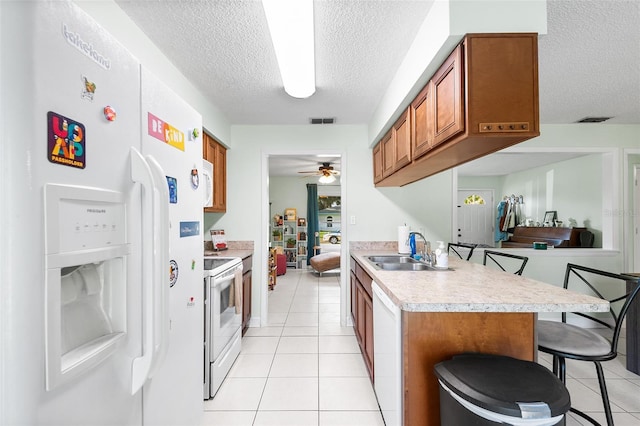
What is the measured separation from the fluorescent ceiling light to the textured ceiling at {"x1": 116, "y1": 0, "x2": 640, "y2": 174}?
0.16m

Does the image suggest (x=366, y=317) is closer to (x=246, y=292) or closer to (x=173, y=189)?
(x=246, y=292)

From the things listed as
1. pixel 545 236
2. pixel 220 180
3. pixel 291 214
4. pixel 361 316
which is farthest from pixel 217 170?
pixel 545 236

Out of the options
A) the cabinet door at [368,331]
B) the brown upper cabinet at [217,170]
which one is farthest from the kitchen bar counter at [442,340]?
the brown upper cabinet at [217,170]

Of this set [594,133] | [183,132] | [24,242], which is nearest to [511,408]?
[24,242]

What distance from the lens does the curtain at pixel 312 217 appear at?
25.6 ft

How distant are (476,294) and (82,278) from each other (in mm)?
1585

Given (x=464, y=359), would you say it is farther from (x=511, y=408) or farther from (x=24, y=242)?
(x=24, y=242)

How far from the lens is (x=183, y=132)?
1317 mm

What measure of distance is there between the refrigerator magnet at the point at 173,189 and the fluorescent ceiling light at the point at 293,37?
95 cm

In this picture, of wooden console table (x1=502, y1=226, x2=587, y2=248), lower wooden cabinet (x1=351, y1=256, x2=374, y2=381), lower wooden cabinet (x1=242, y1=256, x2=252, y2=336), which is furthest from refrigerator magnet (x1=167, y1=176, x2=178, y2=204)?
wooden console table (x1=502, y1=226, x2=587, y2=248)

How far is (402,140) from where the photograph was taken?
2338 millimetres

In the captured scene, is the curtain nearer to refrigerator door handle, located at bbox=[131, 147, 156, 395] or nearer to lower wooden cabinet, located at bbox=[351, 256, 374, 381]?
lower wooden cabinet, located at bbox=[351, 256, 374, 381]

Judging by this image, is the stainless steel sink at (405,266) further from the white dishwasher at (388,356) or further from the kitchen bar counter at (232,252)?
the kitchen bar counter at (232,252)

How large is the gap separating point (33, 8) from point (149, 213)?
524 mm
